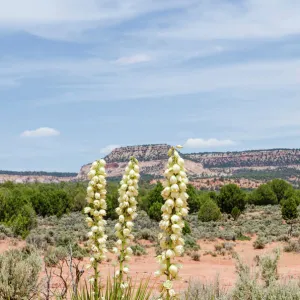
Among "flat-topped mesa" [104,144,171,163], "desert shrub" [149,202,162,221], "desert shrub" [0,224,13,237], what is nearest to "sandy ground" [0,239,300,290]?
"desert shrub" [0,224,13,237]

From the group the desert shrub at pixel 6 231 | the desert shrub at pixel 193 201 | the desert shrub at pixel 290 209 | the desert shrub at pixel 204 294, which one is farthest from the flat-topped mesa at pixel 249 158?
the desert shrub at pixel 204 294

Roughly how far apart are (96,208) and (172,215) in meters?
1.27

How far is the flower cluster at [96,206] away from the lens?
4180mm

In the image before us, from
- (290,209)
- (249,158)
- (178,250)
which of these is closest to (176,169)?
Result: (178,250)

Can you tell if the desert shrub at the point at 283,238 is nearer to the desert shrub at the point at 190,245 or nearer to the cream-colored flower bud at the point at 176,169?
the desert shrub at the point at 190,245

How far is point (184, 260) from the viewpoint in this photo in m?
19.7

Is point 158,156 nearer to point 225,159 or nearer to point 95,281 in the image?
point 225,159

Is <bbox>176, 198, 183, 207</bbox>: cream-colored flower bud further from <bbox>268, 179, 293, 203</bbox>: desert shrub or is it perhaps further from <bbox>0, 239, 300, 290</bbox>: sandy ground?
<bbox>268, 179, 293, 203</bbox>: desert shrub

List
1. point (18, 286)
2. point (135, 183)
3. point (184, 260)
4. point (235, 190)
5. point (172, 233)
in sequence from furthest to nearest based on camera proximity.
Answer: point (235, 190) → point (184, 260) → point (18, 286) → point (135, 183) → point (172, 233)

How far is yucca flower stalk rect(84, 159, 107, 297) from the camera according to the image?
417 cm

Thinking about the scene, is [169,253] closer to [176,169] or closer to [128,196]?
[176,169]

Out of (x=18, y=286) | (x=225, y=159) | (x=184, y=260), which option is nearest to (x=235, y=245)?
(x=184, y=260)

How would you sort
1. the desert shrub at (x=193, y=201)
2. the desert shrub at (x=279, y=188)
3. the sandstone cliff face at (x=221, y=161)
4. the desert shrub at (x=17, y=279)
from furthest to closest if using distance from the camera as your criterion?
the sandstone cliff face at (x=221, y=161), the desert shrub at (x=279, y=188), the desert shrub at (x=193, y=201), the desert shrub at (x=17, y=279)

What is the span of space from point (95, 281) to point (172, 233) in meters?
1.24
